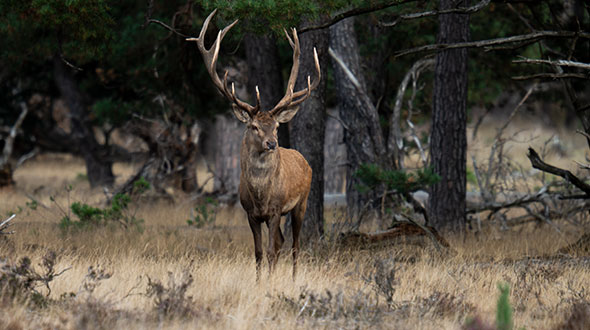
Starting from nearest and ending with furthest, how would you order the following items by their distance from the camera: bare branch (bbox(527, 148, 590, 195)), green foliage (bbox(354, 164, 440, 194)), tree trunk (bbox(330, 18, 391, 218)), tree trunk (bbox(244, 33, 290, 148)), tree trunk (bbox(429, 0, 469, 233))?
bare branch (bbox(527, 148, 590, 195)), green foliage (bbox(354, 164, 440, 194)), tree trunk (bbox(244, 33, 290, 148)), tree trunk (bbox(429, 0, 469, 233)), tree trunk (bbox(330, 18, 391, 218))

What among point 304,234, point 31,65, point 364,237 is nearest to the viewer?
point 364,237

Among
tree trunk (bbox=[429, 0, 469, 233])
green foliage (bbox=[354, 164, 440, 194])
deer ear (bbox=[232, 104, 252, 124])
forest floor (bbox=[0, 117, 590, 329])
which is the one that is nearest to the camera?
forest floor (bbox=[0, 117, 590, 329])

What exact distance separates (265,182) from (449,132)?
3969 mm

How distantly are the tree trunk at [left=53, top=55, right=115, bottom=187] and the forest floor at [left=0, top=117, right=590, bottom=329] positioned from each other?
6.76m

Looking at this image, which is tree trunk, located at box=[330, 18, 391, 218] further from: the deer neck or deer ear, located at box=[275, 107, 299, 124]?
the deer neck

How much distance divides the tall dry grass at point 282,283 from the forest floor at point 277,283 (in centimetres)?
2

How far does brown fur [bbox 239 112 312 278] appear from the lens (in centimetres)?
712

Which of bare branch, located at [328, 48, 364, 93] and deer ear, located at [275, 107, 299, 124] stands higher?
bare branch, located at [328, 48, 364, 93]

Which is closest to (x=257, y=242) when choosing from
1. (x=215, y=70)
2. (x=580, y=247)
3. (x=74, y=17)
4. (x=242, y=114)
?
(x=242, y=114)

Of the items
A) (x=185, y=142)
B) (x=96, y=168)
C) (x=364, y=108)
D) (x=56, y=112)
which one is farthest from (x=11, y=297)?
(x=56, y=112)

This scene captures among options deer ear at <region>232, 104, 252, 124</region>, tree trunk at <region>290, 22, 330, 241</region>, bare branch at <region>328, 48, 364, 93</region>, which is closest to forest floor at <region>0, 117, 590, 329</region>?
tree trunk at <region>290, 22, 330, 241</region>

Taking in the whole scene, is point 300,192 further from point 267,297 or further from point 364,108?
point 364,108

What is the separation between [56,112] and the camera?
920 inches

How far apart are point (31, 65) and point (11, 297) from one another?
13042 millimetres
